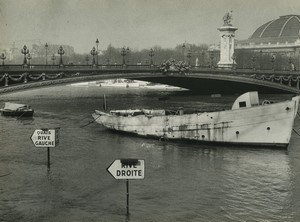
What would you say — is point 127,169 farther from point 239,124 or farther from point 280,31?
point 280,31

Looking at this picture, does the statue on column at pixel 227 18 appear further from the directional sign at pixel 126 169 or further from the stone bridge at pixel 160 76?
the directional sign at pixel 126 169

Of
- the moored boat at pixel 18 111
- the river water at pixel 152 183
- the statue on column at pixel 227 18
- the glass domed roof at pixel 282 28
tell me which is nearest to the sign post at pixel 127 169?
the river water at pixel 152 183

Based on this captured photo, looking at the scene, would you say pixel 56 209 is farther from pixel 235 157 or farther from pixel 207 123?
pixel 207 123

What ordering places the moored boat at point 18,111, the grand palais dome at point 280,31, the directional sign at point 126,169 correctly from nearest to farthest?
the directional sign at point 126,169, the moored boat at point 18,111, the grand palais dome at point 280,31

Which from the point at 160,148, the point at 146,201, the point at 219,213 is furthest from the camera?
the point at 160,148

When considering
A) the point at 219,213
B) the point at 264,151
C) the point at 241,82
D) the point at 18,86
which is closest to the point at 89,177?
the point at 219,213

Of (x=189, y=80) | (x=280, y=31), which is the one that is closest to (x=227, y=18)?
(x=189, y=80)
